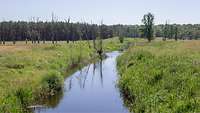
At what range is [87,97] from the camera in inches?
1651

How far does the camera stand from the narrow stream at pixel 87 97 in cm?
3516

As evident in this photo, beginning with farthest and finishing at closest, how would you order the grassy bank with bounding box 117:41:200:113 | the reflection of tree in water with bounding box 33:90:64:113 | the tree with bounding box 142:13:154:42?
1. the tree with bounding box 142:13:154:42
2. the reflection of tree in water with bounding box 33:90:64:113
3. the grassy bank with bounding box 117:41:200:113

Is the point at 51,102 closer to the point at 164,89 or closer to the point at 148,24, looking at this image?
the point at 164,89

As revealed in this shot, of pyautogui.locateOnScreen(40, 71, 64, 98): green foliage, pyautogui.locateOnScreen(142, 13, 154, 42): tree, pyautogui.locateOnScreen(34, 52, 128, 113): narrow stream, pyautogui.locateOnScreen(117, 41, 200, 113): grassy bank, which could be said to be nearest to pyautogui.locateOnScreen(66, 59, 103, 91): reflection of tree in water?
pyautogui.locateOnScreen(34, 52, 128, 113): narrow stream

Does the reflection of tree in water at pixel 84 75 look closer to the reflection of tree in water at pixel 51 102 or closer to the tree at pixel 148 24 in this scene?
the reflection of tree in water at pixel 51 102

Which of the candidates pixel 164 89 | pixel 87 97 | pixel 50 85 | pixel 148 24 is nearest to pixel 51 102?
pixel 50 85

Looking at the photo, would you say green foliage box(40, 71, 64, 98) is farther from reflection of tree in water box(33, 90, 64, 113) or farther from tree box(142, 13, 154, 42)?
tree box(142, 13, 154, 42)

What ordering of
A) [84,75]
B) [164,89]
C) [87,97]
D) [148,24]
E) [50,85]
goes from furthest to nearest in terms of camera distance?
[148,24] → [84,75] → [87,97] → [50,85] → [164,89]

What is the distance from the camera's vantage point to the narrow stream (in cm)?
3516

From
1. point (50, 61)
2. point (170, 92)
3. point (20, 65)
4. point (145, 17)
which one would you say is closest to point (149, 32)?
point (145, 17)

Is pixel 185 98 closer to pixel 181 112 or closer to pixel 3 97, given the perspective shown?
pixel 181 112

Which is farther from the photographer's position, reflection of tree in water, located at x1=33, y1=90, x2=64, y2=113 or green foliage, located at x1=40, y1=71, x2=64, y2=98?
green foliage, located at x1=40, y1=71, x2=64, y2=98

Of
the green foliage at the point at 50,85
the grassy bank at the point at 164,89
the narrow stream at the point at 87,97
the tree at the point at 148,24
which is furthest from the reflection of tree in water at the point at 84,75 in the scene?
the tree at the point at 148,24

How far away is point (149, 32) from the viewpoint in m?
136
